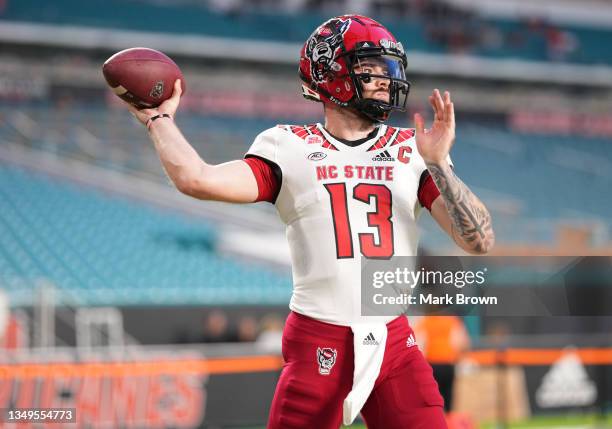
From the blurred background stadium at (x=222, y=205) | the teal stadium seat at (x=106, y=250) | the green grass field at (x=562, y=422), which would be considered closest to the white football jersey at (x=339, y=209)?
the blurred background stadium at (x=222, y=205)

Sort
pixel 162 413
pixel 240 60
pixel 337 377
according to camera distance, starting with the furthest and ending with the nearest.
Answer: pixel 240 60 < pixel 162 413 < pixel 337 377

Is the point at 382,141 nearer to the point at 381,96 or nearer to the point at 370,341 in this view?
the point at 381,96

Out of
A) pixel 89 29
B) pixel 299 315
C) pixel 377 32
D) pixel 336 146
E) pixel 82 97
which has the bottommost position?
pixel 299 315

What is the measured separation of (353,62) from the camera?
3076 mm

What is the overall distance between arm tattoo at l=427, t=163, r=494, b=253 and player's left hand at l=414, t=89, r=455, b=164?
4 cm

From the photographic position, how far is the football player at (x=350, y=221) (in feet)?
9.53

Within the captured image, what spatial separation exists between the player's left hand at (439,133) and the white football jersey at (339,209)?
25 centimetres

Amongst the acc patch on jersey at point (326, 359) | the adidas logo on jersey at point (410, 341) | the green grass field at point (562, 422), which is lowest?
the green grass field at point (562, 422)

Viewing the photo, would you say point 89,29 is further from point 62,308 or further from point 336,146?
point 336,146

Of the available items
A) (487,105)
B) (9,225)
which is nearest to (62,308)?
(9,225)

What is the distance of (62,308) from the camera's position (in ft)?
33.0

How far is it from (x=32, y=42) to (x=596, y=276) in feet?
40.5

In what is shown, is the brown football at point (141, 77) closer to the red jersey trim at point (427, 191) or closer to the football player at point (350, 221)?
the football player at point (350, 221)

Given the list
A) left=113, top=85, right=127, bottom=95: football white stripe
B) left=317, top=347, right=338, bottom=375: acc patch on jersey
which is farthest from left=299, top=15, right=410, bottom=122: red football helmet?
left=317, top=347, right=338, bottom=375: acc patch on jersey
